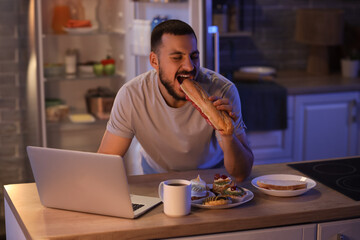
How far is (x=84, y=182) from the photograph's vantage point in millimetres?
1783

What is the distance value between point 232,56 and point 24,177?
1706 mm

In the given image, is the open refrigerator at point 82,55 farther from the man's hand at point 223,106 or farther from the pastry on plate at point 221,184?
the pastry on plate at point 221,184

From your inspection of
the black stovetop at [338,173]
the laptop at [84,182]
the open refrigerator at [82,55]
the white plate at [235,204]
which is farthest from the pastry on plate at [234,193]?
the open refrigerator at [82,55]

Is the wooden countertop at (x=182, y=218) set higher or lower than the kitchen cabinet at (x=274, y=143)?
higher

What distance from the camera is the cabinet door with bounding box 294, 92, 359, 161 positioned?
13.0 ft

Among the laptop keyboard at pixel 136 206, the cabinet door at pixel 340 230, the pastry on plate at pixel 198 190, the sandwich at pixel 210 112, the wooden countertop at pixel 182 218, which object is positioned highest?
the sandwich at pixel 210 112

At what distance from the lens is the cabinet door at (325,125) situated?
156 inches

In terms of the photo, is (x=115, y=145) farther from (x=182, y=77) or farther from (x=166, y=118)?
(x=182, y=77)

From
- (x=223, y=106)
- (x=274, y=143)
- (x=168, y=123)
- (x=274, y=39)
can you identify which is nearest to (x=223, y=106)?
(x=223, y=106)

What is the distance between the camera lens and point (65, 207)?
186 centimetres

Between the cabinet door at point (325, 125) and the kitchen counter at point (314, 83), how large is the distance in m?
0.04

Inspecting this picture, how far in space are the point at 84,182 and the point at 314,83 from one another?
2601 millimetres

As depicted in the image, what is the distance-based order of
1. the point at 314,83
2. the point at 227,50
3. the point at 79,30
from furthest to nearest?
the point at 227,50 < the point at 314,83 < the point at 79,30

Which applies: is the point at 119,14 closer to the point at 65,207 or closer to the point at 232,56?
the point at 232,56
